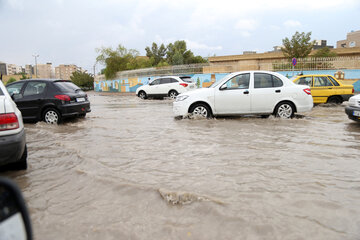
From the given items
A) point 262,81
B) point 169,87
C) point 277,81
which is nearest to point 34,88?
point 262,81

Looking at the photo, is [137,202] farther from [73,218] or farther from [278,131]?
[278,131]

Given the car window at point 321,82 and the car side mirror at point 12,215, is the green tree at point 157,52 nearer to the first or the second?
the car window at point 321,82

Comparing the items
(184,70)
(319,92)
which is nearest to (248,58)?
(184,70)

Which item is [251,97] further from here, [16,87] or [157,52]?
[157,52]

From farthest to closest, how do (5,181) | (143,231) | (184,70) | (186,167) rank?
(184,70) < (186,167) < (143,231) < (5,181)

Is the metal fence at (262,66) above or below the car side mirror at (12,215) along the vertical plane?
above

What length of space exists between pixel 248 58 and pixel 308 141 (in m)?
33.5

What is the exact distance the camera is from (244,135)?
6617 mm

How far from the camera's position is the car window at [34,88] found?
8789 millimetres

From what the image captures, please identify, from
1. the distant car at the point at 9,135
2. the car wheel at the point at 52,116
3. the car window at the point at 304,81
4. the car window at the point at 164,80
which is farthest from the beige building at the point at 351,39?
the distant car at the point at 9,135

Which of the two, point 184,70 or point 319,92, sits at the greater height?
point 184,70

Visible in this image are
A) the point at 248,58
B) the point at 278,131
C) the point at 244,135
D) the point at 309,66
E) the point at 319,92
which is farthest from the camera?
the point at 248,58

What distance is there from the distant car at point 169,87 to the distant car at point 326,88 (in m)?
7.91

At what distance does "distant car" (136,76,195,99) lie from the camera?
18.9 m
